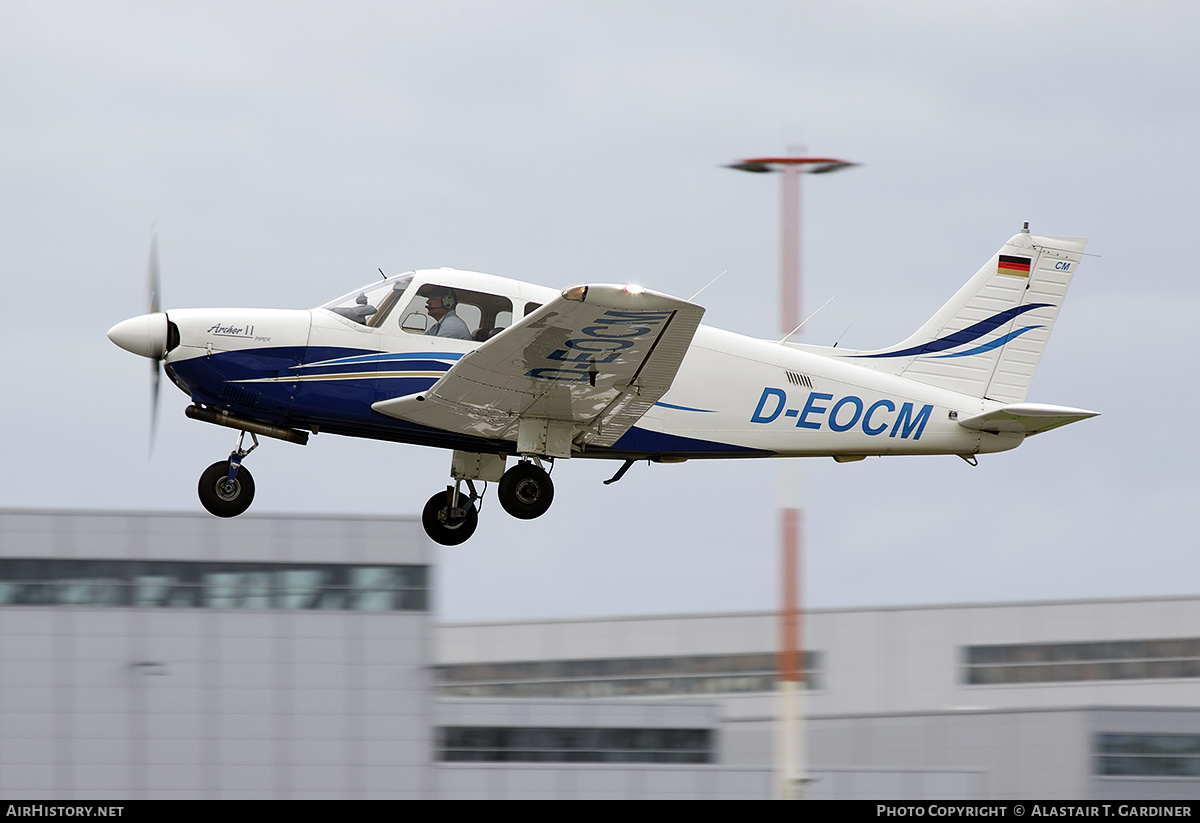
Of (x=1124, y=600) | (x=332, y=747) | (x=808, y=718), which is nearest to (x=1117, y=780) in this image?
(x=808, y=718)

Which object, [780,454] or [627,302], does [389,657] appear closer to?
[780,454]

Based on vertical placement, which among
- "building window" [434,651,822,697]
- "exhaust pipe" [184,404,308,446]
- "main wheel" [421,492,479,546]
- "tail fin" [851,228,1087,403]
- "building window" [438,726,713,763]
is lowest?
"building window" [434,651,822,697]

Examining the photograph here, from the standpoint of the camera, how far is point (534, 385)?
14852 mm

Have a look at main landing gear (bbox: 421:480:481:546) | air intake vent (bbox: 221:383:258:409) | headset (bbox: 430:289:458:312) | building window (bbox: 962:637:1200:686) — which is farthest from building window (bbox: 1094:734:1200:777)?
air intake vent (bbox: 221:383:258:409)

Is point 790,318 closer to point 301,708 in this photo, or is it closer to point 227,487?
point 227,487

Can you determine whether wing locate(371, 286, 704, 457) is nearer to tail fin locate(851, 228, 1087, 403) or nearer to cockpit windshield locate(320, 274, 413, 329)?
cockpit windshield locate(320, 274, 413, 329)

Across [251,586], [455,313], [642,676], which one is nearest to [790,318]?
[455,313]

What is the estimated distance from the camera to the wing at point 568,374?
13.5 meters

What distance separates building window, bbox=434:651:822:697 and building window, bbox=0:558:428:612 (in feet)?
68.2

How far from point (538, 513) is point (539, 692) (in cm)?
3650

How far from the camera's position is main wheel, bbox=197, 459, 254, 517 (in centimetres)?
1522

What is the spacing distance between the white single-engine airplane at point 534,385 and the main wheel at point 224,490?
1 cm

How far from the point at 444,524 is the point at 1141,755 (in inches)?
1070

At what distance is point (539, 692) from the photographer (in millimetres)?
51188
